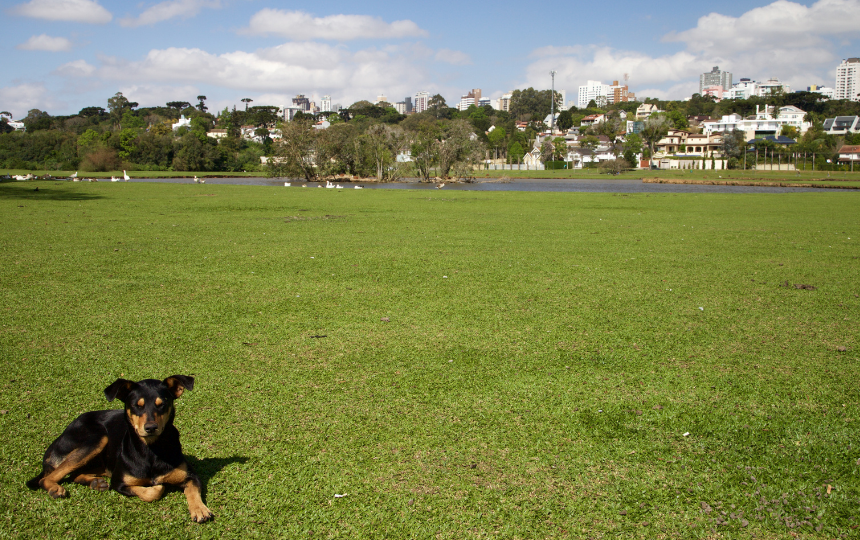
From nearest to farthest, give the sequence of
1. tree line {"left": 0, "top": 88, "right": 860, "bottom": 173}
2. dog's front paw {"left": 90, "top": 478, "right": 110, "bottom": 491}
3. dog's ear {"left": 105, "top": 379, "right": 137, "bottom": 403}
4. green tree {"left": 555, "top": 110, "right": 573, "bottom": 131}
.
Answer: dog's ear {"left": 105, "top": 379, "right": 137, "bottom": 403} < dog's front paw {"left": 90, "top": 478, "right": 110, "bottom": 491} < tree line {"left": 0, "top": 88, "right": 860, "bottom": 173} < green tree {"left": 555, "top": 110, "right": 573, "bottom": 131}

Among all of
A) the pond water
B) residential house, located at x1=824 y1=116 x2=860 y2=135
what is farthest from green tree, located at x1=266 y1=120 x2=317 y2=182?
residential house, located at x1=824 y1=116 x2=860 y2=135

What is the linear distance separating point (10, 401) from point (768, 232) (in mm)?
18332

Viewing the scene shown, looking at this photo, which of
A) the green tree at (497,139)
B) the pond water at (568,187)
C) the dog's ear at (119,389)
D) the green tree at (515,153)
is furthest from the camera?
the green tree at (497,139)

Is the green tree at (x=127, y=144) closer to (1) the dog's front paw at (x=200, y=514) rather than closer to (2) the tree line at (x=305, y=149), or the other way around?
(2) the tree line at (x=305, y=149)

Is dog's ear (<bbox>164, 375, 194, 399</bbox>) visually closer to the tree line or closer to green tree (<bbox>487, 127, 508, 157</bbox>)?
the tree line

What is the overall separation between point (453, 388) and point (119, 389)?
274cm

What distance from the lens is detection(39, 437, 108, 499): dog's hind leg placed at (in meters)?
3.36

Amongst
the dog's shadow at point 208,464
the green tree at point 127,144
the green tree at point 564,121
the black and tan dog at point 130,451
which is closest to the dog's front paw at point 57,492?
the black and tan dog at point 130,451

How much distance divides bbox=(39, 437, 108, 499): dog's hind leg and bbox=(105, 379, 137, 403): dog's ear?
0.48 m

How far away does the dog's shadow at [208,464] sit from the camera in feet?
11.8

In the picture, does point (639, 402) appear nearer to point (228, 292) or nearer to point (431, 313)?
point (431, 313)

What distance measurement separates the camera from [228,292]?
8.51m

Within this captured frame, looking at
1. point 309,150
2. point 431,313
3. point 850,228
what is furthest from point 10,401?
point 309,150

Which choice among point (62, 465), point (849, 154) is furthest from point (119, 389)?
point (849, 154)
